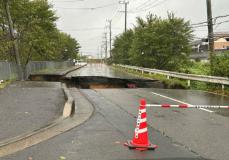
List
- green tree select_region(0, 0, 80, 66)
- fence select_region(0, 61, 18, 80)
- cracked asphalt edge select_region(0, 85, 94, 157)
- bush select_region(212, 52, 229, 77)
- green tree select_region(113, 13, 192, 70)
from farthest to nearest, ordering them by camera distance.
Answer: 1. green tree select_region(113, 13, 192, 70)
2. green tree select_region(0, 0, 80, 66)
3. fence select_region(0, 61, 18, 80)
4. bush select_region(212, 52, 229, 77)
5. cracked asphalt edge select_region(0, 85, 94, 157)

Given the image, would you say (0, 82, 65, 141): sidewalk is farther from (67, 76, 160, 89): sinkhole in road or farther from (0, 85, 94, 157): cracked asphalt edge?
(67, 76, 160, 89): sinkhole in road

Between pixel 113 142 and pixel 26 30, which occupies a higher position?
pixel 26 30

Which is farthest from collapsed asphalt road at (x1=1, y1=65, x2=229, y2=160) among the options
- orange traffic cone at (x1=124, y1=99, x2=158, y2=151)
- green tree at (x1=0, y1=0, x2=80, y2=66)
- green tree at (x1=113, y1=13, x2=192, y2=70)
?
green tree at (x1=113, y1=13, x2=192, y2=70)

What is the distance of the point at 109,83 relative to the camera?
89.6ft

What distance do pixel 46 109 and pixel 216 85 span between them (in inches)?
526

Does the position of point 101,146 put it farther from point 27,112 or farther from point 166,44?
point 166,44

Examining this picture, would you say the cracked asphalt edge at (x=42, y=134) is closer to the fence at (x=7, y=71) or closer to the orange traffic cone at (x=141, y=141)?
the orange traffic cone at (x=141, y=141)

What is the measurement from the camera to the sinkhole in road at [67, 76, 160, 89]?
88.1 ft

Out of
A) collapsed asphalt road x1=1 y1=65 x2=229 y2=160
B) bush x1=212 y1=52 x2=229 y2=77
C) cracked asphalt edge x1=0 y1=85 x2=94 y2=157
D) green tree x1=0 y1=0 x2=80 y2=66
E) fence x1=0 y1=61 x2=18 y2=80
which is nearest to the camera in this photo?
collapsed asphalt road x1=1 y1=65 x2=229 y2=160

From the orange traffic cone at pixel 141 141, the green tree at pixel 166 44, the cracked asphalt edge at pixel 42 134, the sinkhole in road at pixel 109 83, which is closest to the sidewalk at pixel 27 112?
the cracked asphalt edge at pixel 42 134

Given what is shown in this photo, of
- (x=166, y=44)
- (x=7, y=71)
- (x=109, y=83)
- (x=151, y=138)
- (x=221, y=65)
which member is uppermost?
(x=166, y=44)

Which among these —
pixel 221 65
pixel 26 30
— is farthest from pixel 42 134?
pixel 26 30

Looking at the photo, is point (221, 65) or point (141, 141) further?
point (221, 65)

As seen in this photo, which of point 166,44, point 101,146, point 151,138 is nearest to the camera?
point 101,146
